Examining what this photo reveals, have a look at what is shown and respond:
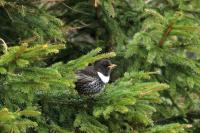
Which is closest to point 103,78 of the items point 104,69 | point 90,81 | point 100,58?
point 90,81

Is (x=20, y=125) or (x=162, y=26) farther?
(x=162, y=26)

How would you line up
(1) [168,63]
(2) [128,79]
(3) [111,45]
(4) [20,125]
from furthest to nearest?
1. (3) [111,45]
2. (1) [168,63]
3. (2) [128,79]
4. (4) [20,125]

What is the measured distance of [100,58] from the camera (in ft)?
15.2

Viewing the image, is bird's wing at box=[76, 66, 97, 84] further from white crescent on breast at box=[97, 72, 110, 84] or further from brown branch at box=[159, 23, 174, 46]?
brown branch at box=[159, 23, 174, 46]

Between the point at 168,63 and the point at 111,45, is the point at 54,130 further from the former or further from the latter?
the point at 111,45

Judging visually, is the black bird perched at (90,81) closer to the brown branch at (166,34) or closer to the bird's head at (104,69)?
the bird's head at (104,69)

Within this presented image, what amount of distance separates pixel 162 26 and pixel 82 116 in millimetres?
1416

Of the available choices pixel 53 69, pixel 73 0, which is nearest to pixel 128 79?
pixel 53 69

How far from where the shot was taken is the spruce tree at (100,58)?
4.38 metres

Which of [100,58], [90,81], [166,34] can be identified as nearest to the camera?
[100,58]

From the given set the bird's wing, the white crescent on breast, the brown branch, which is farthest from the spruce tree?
the bird's wing

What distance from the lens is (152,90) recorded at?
201 inches

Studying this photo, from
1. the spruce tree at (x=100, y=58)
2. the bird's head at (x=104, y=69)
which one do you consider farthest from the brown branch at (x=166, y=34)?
the bird's head at (x=104, y=69)

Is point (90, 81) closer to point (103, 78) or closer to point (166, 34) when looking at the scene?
point (103, 78)
